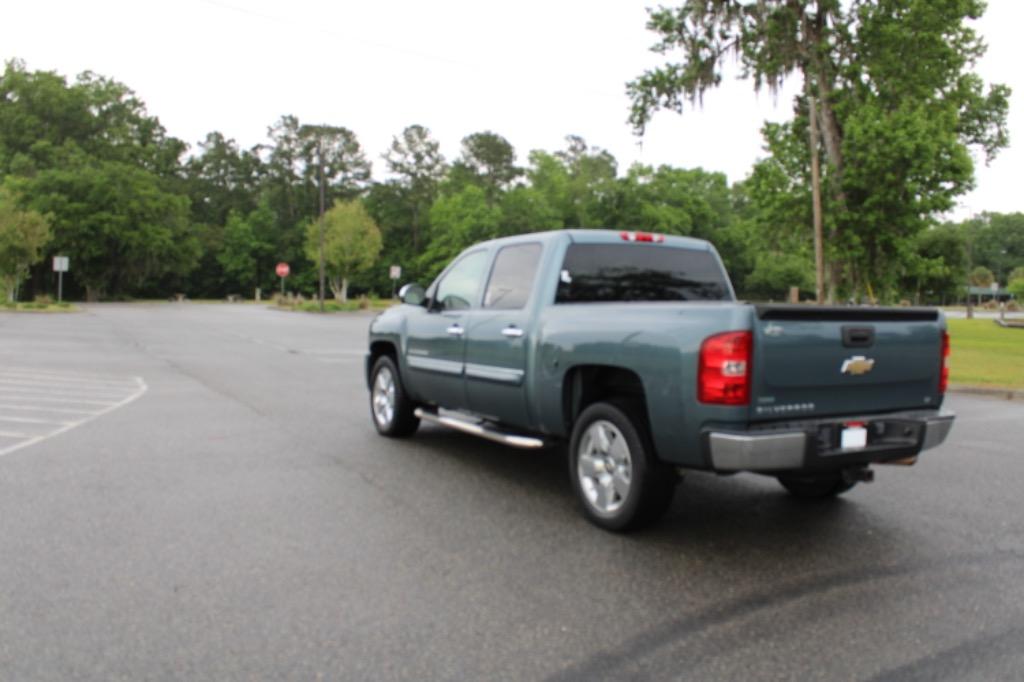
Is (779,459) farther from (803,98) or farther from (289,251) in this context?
(289,251)

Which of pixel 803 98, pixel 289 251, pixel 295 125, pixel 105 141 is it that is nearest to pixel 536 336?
pixel 803 98

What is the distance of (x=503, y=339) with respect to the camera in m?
5.90

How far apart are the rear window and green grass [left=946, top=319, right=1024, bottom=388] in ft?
30.1

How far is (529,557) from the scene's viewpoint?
441cm

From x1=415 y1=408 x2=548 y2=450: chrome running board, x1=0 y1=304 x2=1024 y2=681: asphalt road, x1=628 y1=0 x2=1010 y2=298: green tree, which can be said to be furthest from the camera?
x1=628 y1=0 x2=1010 y2=298: green tree

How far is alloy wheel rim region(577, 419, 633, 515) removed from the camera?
15.8 ft

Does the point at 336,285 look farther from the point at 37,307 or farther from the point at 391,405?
the point at 391,405

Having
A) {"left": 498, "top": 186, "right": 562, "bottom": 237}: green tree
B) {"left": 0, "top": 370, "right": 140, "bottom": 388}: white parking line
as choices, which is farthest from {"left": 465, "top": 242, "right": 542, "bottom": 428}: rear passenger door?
{"left": 498, "top": 186, "right": 562, "bottom": 237}: green tree

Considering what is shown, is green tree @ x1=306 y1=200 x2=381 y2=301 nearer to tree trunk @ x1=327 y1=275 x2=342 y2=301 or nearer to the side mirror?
tree trunk @ x1=327 y1=275 x2=342 y2=301

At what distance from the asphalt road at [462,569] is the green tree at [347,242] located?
4960 cm

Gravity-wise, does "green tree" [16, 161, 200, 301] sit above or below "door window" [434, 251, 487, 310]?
above

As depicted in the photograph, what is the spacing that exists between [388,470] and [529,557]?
240cm

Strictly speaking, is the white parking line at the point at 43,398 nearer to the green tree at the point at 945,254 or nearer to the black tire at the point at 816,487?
the black tire at the point at 816,487

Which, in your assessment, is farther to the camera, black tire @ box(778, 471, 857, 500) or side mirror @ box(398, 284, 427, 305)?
side mirror @ box(398, 284, 427, 305)
